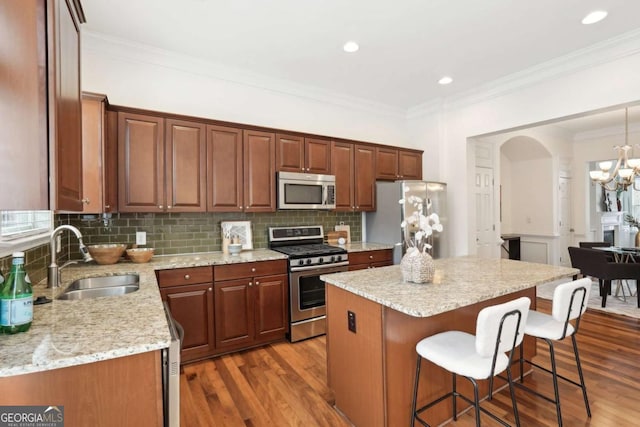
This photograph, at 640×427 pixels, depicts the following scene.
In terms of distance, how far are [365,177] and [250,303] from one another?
220 centimetres

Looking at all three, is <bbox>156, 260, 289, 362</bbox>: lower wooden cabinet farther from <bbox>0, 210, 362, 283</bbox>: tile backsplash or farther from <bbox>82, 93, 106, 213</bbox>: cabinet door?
<bbox>82, 93, 106, 213</bbox>: cabinet door

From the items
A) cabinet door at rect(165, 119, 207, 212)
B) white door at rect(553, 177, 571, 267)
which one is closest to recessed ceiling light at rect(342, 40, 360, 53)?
cabinet door at rect(165, 119, 207, 212)

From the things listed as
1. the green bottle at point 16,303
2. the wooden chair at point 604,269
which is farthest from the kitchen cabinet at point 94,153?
the wooden chair at point 604,269

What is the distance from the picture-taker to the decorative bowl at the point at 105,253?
2648mm

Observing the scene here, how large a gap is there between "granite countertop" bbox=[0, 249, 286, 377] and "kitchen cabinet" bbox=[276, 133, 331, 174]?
80.4 inches

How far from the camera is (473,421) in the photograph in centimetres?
205

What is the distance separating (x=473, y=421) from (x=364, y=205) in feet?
8.78

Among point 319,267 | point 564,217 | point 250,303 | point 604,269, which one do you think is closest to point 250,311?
point 250,303

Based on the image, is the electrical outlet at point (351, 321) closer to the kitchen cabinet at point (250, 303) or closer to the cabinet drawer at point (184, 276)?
the kitchen cabinet at point (250, 303)

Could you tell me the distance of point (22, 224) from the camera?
6.75 feet

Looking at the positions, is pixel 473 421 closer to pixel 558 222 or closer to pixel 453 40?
pixel 453 40

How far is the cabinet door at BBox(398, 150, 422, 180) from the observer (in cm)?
462

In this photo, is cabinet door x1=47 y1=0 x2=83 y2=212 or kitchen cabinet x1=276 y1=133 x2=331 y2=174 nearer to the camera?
cabinet door x1=47 y1=0 x2=83 y2=212

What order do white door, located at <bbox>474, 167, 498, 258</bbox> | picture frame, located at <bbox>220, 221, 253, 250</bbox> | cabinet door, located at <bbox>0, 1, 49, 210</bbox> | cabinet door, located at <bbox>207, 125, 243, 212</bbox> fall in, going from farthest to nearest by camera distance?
white door, located at <bbox>474, 167, 498, 258</bbox> < picture frame, located at <bbox>220, 221, 253, 250</bbox> < cabinet door, located at <bbox>207, 125, 243, 212</bbox> < cabinet door, located at <bbox>0, 1, 49, 210</bbox>
